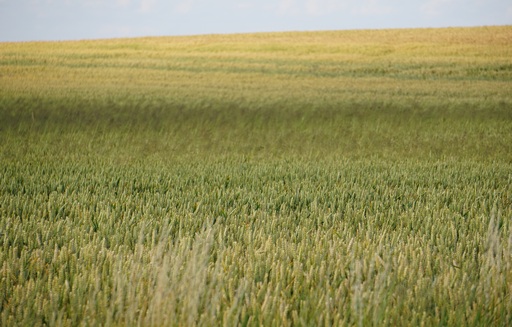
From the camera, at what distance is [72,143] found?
31.9 ft

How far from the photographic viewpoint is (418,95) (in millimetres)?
15648

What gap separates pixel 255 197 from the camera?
193 inches

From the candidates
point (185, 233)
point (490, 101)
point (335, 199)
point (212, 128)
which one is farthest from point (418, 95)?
point (185, 233)

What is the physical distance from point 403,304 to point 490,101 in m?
13.3

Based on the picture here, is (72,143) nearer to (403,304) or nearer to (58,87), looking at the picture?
(58,87)

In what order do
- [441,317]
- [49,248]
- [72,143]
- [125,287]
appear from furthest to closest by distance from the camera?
[72,143] < [49,248] < [125,287] < [441,317]

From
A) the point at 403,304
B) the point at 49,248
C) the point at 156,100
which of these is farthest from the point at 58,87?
the point at 403,304

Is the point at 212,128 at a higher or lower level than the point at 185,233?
higher

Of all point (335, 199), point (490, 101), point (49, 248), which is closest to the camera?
point (49, 248)

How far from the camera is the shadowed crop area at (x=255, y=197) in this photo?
2.23m

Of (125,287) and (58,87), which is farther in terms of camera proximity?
(58,87)

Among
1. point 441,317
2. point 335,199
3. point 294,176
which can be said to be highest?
point 294,176

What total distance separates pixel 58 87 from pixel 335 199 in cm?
1186

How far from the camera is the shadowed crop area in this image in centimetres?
223
